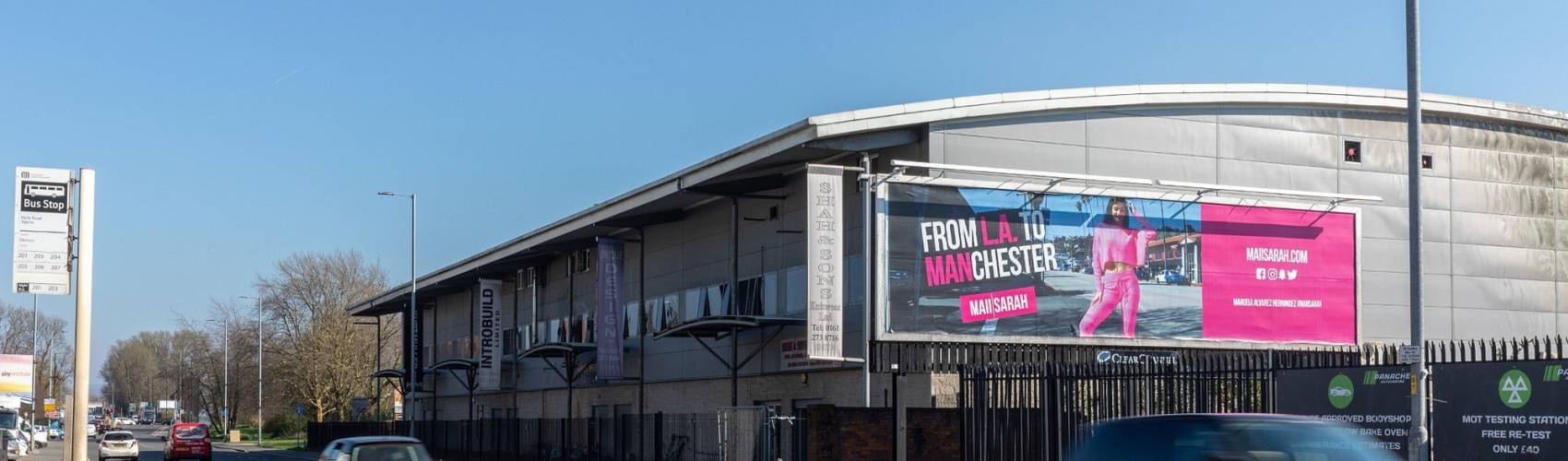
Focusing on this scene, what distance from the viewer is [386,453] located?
19.4 m

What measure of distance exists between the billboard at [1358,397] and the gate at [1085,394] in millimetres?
406

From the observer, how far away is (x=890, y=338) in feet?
88.8

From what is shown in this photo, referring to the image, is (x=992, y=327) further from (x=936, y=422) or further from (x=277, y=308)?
(x=277, y=308)

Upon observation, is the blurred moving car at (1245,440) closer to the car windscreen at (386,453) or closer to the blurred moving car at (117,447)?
the car windscreen at (386,453)

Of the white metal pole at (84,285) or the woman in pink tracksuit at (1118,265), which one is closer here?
the white metal pole at (84,285)

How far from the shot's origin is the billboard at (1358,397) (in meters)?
17.7

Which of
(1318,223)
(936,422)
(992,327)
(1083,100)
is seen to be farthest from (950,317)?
(1318,223)

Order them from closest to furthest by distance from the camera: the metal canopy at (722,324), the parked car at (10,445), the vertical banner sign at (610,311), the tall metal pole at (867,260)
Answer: the tall metal pole at (867,260), the metal canopy at (722,324), the vertical banner sign at (610,311), the parked car at (10,445)

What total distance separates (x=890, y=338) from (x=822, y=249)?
6.68 ft

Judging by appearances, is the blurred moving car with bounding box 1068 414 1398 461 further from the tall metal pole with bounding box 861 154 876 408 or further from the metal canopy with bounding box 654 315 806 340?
the metal canopy with bounding box 654 315 806 340

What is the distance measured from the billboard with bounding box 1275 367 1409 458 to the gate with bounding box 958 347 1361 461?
1.33 feet

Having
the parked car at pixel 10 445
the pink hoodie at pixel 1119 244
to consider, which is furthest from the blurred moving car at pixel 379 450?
the parked car at pixel 10 445

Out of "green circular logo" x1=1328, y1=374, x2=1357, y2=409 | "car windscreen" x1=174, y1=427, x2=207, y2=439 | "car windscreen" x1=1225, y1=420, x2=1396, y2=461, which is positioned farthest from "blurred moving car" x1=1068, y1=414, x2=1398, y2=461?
"car windscreen" x1=174, y1=427, x2=207, y2=439

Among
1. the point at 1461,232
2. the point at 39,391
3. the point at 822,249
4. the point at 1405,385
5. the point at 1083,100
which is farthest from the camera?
the point at 39,391
